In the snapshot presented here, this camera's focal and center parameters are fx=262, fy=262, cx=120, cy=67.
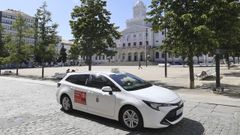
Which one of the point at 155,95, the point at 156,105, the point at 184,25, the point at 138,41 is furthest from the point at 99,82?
the point at 138,41

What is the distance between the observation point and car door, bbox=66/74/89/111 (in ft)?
28.1

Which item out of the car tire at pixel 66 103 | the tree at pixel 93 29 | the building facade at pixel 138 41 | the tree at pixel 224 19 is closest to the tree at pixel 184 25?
the tree at pixel 224 19

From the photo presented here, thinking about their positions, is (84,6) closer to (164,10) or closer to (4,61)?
(164,10)

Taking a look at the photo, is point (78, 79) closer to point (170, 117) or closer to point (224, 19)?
point (170, 117)

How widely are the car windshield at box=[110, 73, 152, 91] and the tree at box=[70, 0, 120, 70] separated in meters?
15.2

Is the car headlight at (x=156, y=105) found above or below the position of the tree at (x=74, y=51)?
below

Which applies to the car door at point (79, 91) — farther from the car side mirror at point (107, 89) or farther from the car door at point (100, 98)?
the car side mirror at point (107, 89)

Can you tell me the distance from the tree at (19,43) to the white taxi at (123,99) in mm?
24387

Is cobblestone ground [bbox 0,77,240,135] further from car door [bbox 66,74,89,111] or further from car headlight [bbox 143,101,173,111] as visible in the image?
car headlight [bbox 143,101,173,111]

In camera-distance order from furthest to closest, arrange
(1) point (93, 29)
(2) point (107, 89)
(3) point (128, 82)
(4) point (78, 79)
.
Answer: (1) point (93, 29) → (4) point (78, 79) → (3) point (128, 82) → (2) point (107, 89)

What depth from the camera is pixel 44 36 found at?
29672mm

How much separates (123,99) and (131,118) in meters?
0.56

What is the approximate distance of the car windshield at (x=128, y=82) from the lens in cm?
772

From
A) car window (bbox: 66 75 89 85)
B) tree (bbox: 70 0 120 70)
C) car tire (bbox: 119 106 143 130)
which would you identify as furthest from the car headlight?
tree (bbox: 70 0 120 70)
